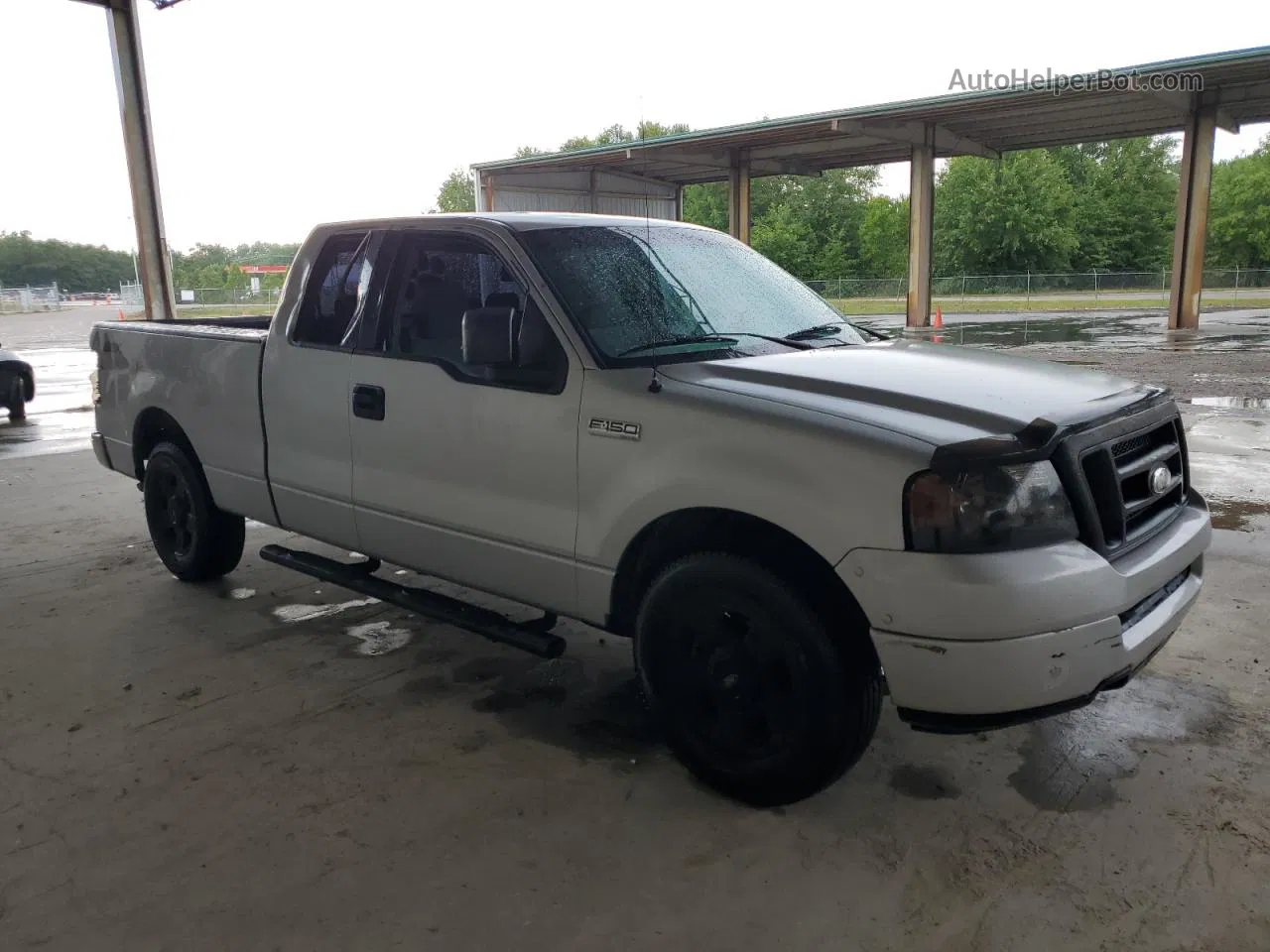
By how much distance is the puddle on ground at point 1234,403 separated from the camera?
10.8m

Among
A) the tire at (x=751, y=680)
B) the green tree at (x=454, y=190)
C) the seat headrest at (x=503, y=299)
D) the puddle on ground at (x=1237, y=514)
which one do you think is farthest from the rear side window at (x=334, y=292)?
the green tree at (x=454, y=190)

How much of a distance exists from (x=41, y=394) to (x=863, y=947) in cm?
1561

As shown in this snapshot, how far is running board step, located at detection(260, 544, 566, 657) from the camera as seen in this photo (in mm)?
3492

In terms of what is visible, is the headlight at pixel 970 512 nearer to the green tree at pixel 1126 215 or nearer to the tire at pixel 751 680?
the tire at pixel 751 680

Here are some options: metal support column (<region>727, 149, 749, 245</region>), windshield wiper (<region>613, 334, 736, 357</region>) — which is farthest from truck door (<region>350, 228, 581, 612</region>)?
metal support column (<region>727, 149, 749, 245</region>)

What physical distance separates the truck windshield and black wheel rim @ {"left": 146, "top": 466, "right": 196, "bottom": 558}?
9.03 feet

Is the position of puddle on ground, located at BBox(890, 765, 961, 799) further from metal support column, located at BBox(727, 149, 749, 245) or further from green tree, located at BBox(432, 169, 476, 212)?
green tree, located at BBox(432, 169, 476, 212)

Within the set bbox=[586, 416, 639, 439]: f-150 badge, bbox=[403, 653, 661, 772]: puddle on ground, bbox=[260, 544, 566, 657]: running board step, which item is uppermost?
bbox=[586, 416, 639, 439]: f-150 badge

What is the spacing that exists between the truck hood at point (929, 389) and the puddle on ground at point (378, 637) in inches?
82.0

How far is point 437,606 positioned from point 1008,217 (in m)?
62.0

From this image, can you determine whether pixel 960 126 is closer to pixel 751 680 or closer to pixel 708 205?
pixel 751 680

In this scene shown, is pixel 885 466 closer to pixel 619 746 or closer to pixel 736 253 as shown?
pixel 619 746

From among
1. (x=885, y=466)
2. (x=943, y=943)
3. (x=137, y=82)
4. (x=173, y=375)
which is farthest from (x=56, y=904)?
(x=137, y=82)

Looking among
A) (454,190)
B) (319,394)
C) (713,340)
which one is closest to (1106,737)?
(713,340)
